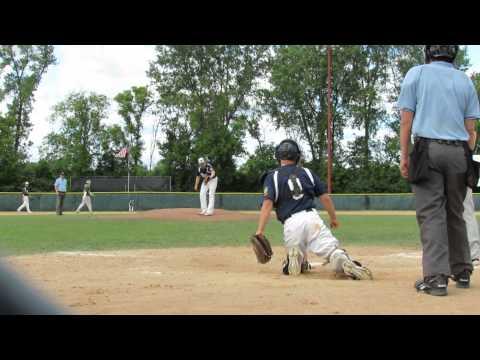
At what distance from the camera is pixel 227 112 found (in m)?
54.3

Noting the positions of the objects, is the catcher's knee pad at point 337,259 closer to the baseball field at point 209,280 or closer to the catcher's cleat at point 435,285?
the baseball field at point 209,280

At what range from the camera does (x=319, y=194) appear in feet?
22.2

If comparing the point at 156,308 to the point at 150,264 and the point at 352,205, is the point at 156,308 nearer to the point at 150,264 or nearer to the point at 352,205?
the point at 150,264

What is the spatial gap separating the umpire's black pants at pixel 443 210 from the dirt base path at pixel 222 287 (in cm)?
30

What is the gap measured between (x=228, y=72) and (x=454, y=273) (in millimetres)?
51188

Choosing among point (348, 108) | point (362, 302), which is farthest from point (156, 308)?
point (348, 108)

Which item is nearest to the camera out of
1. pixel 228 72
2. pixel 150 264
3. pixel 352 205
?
pixel 150 264

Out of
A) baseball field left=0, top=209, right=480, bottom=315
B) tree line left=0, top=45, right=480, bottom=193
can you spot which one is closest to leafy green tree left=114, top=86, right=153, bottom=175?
tree line left=0, top=45, right=480, bottom=193

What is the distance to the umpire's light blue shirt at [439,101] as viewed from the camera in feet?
17.7

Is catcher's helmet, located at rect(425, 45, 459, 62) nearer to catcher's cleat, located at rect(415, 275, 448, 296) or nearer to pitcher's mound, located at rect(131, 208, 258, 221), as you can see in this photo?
catcher's cleat, located at rect(415, 275, 448, 296)

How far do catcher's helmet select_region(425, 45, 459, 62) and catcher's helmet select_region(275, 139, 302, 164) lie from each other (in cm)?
192

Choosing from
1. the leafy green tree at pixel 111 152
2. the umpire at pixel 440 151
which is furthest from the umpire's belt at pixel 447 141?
the leafy green tree at pixel 111 152

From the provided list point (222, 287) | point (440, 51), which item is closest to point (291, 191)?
point (222, 287)

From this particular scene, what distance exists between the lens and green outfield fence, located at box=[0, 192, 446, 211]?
34094 millimetres
